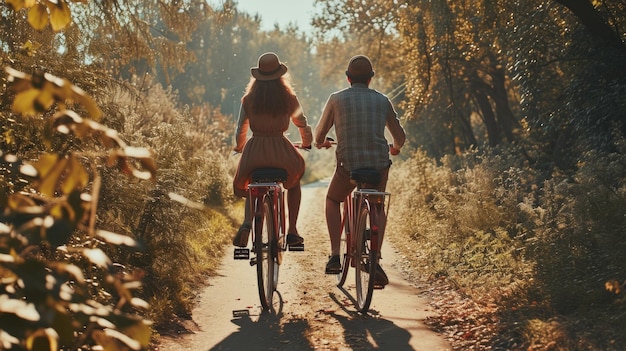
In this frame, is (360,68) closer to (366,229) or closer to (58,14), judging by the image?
(366,229)

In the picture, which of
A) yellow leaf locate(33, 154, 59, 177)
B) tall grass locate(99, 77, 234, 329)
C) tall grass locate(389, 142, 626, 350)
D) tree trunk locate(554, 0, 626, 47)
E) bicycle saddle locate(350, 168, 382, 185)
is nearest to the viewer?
yellow leaf locate(33, 154, 59, 177)

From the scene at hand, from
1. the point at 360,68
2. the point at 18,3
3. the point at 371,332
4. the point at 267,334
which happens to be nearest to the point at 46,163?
the point at 18,3

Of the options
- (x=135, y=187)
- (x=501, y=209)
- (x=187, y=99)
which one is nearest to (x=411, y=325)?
(x=135, y=187)

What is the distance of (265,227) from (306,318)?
925 mm

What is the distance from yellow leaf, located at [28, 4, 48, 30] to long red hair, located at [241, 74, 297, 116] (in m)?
5.42

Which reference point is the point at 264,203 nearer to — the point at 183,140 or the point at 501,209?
the point at 183,140

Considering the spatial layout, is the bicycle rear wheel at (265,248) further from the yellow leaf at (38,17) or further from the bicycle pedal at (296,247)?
the yellow leaf at (38,17)

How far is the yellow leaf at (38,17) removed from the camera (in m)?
1.86

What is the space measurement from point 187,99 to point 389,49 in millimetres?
45834

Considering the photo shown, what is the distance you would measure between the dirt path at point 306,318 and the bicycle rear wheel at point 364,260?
0.54 ft

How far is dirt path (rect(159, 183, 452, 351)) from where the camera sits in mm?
5844

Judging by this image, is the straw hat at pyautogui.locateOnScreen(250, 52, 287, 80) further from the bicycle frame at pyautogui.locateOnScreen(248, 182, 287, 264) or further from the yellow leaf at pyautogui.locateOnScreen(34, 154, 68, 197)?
the yellow leaf at pyautogui.locateOnScreen(34, 154, 68, 197)

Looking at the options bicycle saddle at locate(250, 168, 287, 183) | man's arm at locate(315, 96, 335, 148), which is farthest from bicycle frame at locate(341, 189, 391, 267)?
bicycle saddle at locate(250, 168, 287, 183)

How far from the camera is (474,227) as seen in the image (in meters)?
10.4
